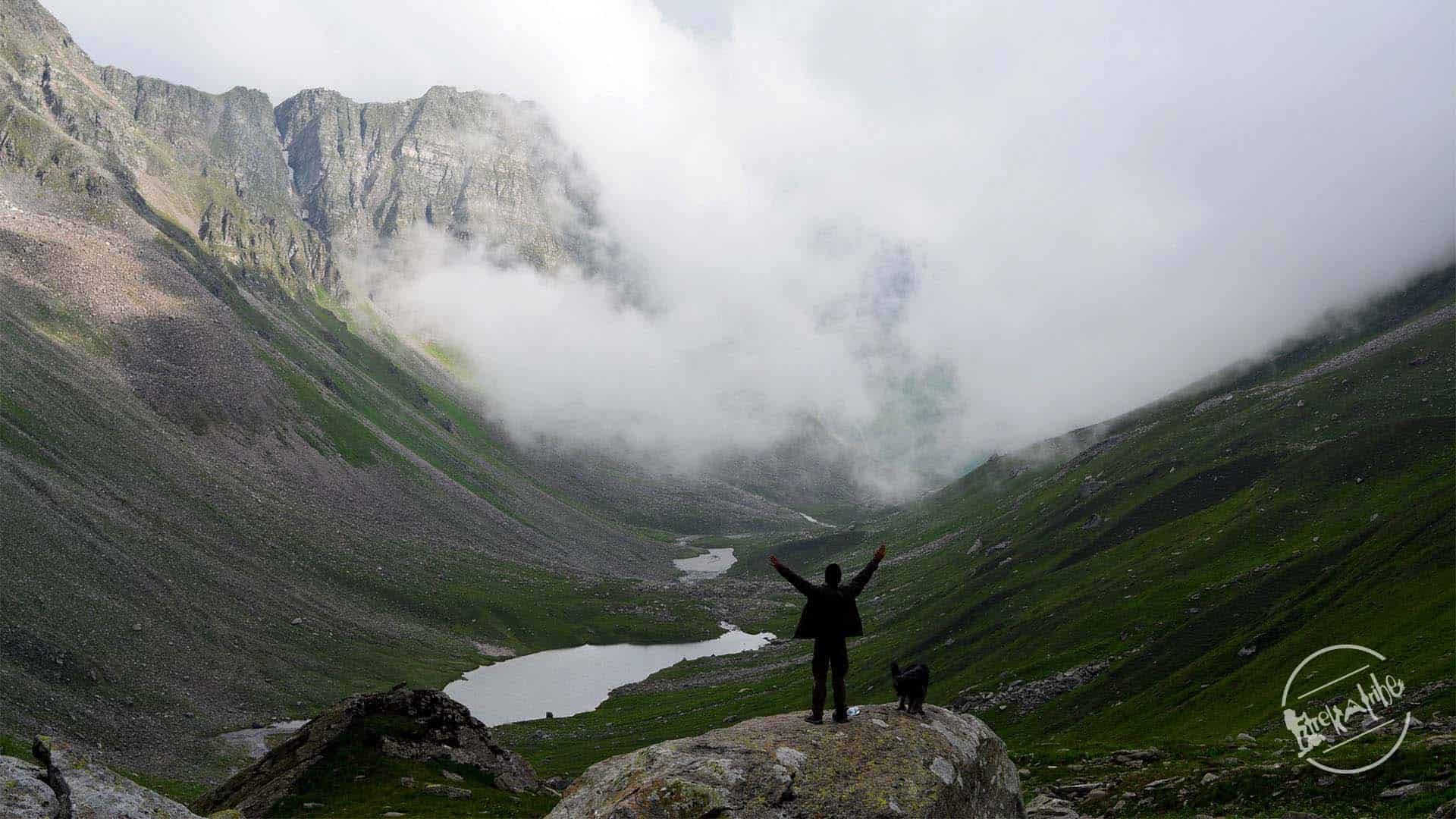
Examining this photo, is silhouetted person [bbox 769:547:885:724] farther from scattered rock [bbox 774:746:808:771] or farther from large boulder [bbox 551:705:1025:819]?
scattered rock [bbox 774:746:808:771]

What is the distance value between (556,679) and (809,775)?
167626mm

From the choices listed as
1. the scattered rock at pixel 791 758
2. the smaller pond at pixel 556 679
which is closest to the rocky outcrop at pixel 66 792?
the scattered rock at pixel 791 758

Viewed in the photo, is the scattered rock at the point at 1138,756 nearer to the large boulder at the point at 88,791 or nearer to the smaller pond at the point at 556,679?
the large boulder at the point at 88,791

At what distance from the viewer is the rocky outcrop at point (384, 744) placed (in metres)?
50.2

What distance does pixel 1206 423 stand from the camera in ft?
566

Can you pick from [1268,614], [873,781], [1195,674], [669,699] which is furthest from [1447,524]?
[669,699]

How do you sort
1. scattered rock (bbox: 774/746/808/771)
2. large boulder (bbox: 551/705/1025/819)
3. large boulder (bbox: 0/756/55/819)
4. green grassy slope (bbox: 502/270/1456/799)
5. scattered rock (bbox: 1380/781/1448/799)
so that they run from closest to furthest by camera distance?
large boulder (bbox: 551/705/1025/819) < scattered rock (bbox: 774/746/808/771) < large boulder (bbox: 0/756/55/819) < scattered rock (bbox: 1380/781/1448/799) < green grassy slope (bbox: 502/270/1456/799)

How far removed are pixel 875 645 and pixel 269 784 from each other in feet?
347

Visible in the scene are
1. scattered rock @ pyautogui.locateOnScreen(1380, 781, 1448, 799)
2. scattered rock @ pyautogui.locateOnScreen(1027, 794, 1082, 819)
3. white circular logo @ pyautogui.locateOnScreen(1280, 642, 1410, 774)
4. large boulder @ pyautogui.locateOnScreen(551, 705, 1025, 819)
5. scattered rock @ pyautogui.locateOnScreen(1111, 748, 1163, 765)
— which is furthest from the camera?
scattered rock @ pyautogui.locateOnScreen(1111, 748, 1163, 765)

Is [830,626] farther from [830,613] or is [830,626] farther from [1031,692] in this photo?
[1031,692]

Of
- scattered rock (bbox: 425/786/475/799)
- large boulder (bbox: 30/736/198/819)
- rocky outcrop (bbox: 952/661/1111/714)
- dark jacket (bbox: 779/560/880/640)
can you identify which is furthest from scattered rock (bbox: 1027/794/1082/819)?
rocky outcrop (bbox: 952/661/1111/714)

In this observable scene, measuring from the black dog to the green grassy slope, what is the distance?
22.2 m

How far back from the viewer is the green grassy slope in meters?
61.5

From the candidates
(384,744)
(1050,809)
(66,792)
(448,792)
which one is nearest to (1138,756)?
(1050,809)
